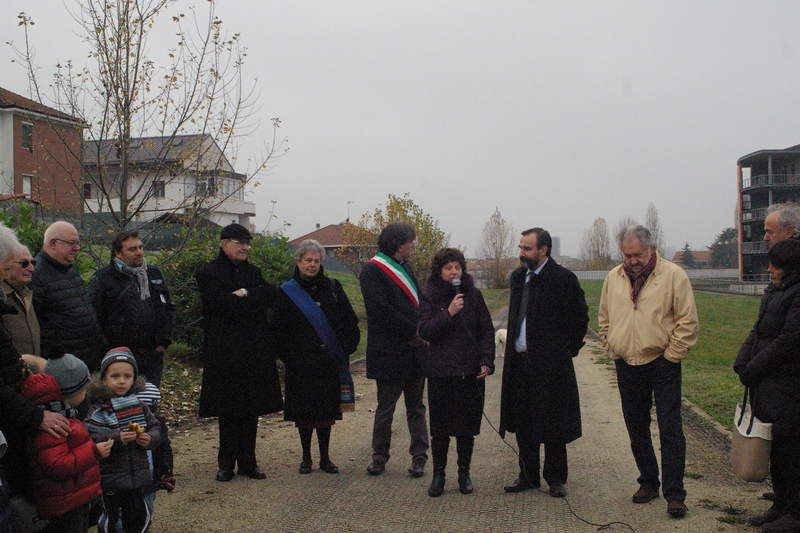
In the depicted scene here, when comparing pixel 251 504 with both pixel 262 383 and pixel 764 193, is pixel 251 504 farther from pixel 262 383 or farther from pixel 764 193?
pixel 764 193

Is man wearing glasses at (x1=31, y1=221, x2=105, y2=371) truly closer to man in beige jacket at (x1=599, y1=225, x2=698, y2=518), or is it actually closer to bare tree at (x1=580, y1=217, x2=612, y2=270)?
man in beige jacket at (x1=599, y1=225, x2=698, y2=518)

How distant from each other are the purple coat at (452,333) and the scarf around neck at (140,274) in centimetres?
223

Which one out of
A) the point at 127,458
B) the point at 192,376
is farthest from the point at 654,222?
the point at 127,458

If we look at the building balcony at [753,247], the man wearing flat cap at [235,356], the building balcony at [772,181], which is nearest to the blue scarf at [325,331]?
the man wearing flat cap at [235,356]

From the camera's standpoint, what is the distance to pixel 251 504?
5551mm

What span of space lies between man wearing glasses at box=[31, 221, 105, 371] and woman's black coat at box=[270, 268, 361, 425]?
1.66 m

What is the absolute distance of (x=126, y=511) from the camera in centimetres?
445

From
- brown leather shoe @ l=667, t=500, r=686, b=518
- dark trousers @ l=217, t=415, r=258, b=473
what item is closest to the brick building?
dark trousers @ l=217, t=415, r=258, b=473

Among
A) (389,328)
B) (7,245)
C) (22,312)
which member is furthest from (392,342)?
(7,245)

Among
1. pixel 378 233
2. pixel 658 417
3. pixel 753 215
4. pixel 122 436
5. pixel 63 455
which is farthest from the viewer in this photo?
pixel 753 215

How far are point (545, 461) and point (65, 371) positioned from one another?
12.2 feet

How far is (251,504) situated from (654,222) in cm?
9636

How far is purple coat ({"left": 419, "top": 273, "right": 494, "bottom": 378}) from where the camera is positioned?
19.5ft

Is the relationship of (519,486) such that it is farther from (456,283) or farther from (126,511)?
(126,511)
